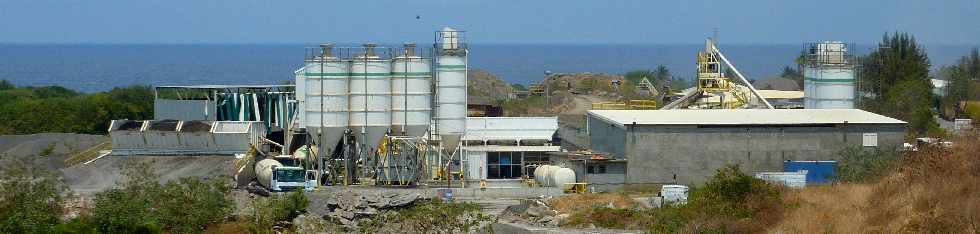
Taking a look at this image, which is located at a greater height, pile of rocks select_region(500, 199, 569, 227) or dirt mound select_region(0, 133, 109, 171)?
dirt mound select_region(0, 133, 109, 171)

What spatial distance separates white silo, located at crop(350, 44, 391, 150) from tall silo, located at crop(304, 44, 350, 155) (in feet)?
0.96

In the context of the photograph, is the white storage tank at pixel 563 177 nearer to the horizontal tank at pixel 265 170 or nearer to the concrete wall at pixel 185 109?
the horizontal tank at pixel 265 170

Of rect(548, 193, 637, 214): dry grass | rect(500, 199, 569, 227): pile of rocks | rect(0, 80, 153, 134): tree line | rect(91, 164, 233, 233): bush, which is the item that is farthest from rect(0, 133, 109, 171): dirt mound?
rect(548, 193, 637, 214): dry grass

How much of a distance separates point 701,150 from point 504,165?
7.66m

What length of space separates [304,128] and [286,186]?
6033mm

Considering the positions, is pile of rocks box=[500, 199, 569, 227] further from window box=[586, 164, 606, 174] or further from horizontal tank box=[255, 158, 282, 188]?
horizontal tank box=[255, 158, 282, 188]

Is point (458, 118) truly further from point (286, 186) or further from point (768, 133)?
point (768, 133)

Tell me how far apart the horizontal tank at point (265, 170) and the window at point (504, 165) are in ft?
24.5

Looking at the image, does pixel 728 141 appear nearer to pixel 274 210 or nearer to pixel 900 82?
pixel 274 210

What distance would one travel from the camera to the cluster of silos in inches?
1784

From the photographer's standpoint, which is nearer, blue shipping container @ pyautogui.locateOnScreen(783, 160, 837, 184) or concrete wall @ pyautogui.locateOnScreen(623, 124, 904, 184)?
blue shipping container @ pyautogui.locateOnScreen(783, 160, 837, 184)

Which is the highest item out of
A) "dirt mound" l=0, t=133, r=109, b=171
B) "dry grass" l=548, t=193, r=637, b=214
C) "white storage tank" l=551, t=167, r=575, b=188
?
"dirt mound" l=0, t=133, r=109, b=171

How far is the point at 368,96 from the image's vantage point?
45.6m

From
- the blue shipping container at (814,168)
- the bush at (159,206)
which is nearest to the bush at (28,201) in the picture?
the bush at (159,206)
